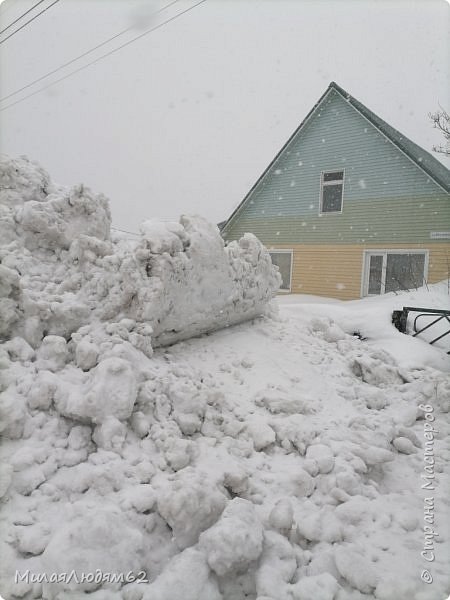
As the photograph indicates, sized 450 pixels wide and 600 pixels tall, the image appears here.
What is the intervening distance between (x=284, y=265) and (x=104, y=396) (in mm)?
10757

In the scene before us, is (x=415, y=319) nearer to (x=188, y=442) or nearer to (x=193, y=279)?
(x=193, y=279)

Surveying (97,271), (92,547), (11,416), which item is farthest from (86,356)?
(92,547)

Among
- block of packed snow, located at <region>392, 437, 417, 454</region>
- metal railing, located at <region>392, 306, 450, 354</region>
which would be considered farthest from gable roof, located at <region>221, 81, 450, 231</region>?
block of packed snow, located at <region>392, 437, 417, 454</region>

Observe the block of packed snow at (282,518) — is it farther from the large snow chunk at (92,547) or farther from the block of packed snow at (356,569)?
the large snow chunk at (92,547)

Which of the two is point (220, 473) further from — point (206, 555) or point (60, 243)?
point (60, 243)

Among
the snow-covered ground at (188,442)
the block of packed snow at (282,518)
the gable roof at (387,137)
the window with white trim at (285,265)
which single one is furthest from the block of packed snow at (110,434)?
the window with white trim at (285,265)

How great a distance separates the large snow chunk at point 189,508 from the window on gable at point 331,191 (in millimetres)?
10889

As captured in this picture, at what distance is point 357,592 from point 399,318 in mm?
4402

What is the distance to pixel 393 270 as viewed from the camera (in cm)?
1062

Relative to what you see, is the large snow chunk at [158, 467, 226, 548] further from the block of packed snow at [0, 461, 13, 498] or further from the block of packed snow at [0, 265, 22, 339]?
the block of packed snow at [0, 265, 22, 339]

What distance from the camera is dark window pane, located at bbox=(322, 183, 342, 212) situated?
11602mm

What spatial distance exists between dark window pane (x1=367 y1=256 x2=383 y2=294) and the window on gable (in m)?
1.93

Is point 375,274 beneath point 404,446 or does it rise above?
above

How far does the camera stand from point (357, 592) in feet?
5.91
